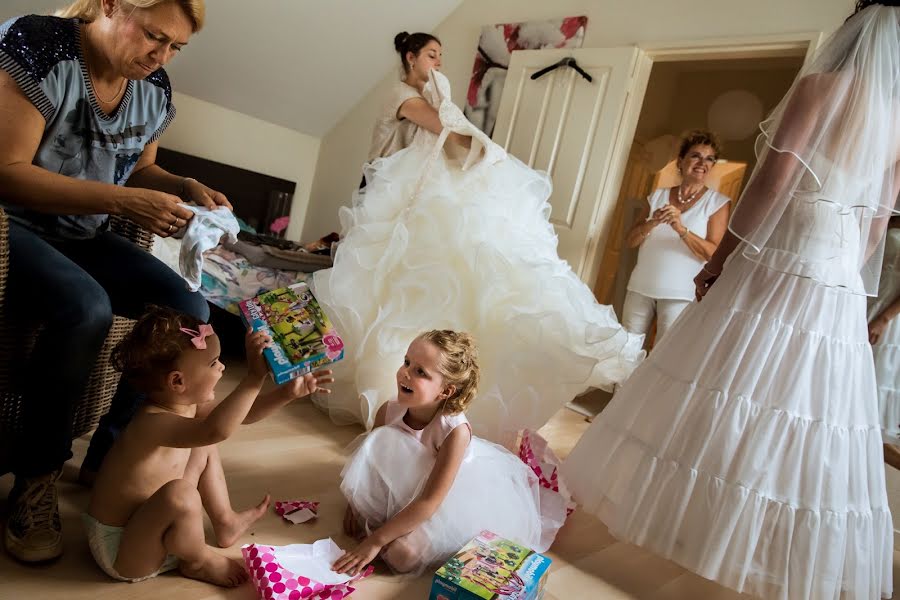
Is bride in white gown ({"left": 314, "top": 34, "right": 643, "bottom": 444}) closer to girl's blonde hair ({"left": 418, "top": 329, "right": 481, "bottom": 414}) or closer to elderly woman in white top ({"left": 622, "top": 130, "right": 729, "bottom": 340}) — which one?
girl's blonde hair ({"left": 418, "top": 329, "right": 481, "bottom": 414})

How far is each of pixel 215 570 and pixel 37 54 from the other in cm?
108

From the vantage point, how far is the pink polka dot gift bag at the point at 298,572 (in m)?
1.20

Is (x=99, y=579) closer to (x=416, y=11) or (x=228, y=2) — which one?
(x=228, y=2)

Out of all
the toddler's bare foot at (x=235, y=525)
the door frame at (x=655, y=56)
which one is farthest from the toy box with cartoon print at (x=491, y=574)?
the door frame at (x=655, y=56)

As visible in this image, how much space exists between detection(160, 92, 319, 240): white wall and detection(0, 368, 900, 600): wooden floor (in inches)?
107

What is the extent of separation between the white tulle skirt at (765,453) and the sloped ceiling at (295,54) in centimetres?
331

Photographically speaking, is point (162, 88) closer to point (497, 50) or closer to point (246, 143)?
point (497, 50)

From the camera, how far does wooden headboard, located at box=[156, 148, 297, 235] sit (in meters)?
4.06

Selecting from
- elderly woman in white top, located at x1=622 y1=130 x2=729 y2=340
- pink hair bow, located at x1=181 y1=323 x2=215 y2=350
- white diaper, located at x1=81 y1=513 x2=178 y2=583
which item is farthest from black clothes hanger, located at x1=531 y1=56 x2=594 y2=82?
white diaper, located at x1=81 y1=513 x2=178 y2=583

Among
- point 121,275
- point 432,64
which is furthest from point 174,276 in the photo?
point 432,64

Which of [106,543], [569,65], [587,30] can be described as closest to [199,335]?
[106,543]

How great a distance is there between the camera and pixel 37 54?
1.22 meters

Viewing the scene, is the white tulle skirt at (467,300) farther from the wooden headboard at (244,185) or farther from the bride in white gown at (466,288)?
the wooden headboard at (244,185)

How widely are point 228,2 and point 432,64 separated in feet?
5.66
